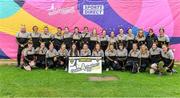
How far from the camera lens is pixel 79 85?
12125 millimetres

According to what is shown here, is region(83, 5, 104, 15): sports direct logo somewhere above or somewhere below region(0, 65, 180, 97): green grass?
above

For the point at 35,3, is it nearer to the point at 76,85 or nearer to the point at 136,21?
the point at 136,21

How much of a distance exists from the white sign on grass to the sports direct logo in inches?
91.8

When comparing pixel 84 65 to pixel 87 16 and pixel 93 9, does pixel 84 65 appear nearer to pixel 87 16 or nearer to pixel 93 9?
pixel 87 16

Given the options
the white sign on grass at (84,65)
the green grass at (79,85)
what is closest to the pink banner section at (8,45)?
the green grass at (79,85)

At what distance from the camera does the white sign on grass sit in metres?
14.1

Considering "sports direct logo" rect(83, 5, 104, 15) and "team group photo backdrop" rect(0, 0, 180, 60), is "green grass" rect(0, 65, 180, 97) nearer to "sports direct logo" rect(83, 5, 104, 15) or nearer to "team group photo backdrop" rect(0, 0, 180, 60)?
"team group photo backdrop" rect(0, 0, 180, 60)

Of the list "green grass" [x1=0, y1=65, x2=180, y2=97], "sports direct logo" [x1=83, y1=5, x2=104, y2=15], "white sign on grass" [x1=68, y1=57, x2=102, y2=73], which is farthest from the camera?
"sports direct logo" [x1=83, y1=5, x2=104, y2=15]

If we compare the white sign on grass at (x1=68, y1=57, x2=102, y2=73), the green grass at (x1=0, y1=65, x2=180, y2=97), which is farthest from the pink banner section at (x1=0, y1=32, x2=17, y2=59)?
the white sign on grass at (x1=68, y1=57, x2=102, y2=73)

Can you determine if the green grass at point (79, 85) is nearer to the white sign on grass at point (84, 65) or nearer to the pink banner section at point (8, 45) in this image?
the white sign on grass at point (84, 65)

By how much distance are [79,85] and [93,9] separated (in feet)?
14.5

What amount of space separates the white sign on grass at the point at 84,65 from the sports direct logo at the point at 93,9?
2.33 m

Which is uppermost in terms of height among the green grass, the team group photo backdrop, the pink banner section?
the team group photo backdrop

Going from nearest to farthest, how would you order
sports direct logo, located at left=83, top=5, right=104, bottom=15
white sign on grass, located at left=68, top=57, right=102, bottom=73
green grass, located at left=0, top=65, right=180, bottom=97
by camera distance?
green grass, located at left=0, top=65, right=180, bottom=97 → white sign on grass, located at left=68, top=57, right=102, bottom=73 → sports direct logo, located at left=83, top=5, right=104, bottom=15
